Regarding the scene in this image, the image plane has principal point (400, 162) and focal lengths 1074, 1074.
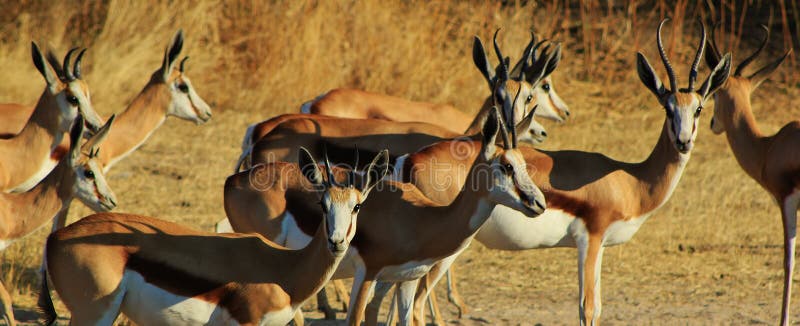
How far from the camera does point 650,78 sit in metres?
7.08

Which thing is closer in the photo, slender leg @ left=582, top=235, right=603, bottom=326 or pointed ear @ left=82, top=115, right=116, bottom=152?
pointed ear @ left=82, top=115, right=116, bottom=152

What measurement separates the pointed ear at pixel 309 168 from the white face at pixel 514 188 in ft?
3.10

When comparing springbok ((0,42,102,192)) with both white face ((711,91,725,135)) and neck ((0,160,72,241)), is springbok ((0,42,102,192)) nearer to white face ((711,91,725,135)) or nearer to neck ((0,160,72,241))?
neck ((0,160,72,241))

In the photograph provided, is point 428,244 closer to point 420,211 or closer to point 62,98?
point 420,211

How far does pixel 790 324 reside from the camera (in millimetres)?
7207

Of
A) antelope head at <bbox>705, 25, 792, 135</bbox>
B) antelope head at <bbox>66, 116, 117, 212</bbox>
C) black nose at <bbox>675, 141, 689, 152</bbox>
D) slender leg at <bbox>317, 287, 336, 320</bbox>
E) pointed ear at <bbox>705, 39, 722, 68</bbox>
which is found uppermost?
pointed ear at <bbox>705, 39, 722, 68</bbox>

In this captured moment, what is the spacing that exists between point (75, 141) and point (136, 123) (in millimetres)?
2577

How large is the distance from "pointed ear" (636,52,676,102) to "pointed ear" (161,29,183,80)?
380 centimetres

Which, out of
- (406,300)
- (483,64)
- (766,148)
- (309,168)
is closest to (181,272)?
(309,168)

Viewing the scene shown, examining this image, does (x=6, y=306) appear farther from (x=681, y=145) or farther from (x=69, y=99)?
(x=681, y=145)

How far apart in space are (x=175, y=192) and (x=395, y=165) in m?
4.10

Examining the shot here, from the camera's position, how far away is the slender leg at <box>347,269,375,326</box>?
577 cm

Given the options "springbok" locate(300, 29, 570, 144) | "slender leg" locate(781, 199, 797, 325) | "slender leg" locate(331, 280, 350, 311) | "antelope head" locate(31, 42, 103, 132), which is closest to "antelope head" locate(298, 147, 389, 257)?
"slender leg" locate(331, 280, 350, 311)

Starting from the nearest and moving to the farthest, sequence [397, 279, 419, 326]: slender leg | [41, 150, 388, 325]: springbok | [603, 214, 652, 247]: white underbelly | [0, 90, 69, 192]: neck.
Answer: [41, 150, 388, 325]: springbok, [397, 279, 419, 326]: slender leg, [603, 214, 652, 247]: white underbelly, [0, 90, 69, 192]: neck
